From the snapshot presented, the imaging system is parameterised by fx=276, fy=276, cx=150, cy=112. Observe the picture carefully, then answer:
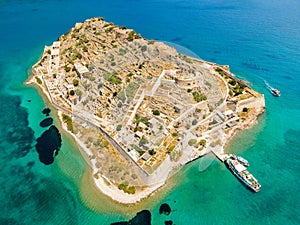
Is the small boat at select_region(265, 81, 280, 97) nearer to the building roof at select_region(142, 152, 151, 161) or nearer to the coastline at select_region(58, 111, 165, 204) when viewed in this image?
the building roof at select_region(142, 152, 151, 161)

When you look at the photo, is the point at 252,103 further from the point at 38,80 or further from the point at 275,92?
the point at 38,80

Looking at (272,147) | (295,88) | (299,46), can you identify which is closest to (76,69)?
(272,147)

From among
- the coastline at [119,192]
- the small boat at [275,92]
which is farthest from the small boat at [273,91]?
the coastline at [119,192]

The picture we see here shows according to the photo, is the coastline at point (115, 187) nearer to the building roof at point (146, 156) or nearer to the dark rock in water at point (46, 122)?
the building roof at point (146, 156)

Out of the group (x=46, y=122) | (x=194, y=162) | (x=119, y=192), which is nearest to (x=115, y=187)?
(x=119, y=192)

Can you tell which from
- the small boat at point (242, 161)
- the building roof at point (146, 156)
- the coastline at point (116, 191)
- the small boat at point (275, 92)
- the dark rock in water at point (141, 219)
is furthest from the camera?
the small boat at point (275, 92)

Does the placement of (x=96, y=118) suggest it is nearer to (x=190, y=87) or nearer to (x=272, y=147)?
(x=190, y=87)

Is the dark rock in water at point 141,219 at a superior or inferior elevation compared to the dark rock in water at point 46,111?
superior
